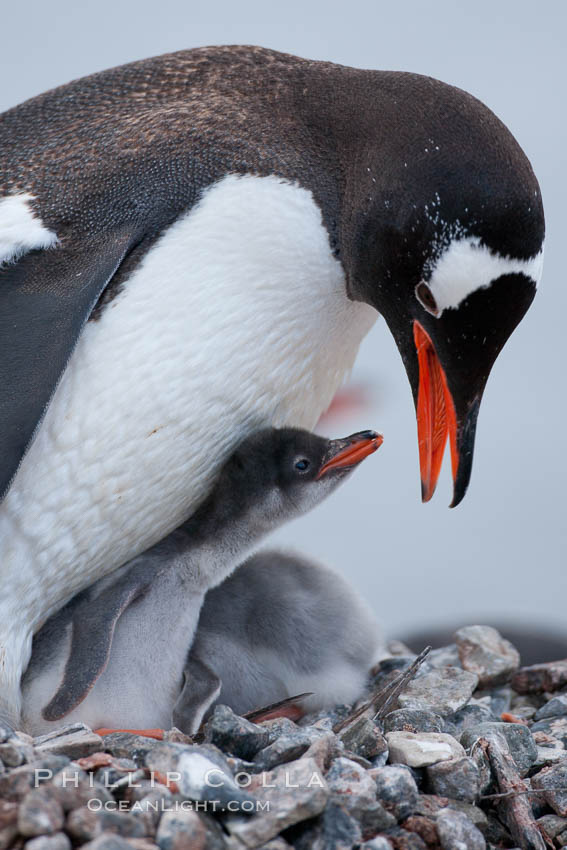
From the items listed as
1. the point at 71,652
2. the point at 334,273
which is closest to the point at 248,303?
the point at 334,273

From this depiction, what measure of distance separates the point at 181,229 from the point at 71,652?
0.71 m

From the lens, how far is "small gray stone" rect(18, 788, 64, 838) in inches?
47.6

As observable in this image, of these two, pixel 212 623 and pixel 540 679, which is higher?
pixel 212 623

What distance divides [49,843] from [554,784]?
0.79m

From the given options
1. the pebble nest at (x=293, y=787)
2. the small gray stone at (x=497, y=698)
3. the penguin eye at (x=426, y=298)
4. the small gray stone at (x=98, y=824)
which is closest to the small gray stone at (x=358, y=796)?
the pebble nest at (x=293, y=787)

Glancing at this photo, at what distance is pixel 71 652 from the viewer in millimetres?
1857

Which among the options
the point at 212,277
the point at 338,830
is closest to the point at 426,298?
the point at 212,277

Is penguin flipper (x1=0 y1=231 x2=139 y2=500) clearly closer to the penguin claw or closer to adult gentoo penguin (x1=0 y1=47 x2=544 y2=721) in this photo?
adult gentoo penguin (x1=0 y1=47 x2=544 y2=721)

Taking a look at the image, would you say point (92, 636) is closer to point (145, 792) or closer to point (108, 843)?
point (145, 792)

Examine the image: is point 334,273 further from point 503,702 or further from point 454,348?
point 503,702

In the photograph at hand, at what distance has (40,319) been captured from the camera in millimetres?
1712

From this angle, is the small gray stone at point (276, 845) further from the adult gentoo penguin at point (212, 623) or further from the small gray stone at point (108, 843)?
the adult gentoo penguin at point (212, 623)

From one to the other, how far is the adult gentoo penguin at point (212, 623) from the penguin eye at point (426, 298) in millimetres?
284

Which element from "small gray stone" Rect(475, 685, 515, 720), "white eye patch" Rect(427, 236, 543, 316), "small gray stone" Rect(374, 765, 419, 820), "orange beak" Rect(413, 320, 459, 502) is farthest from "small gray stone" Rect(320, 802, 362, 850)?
"small gray stone" Rect(475, 685, 515, 720)
